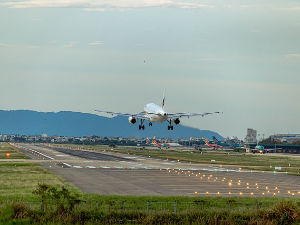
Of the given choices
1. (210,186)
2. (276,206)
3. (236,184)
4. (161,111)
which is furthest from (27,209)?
(161,111)

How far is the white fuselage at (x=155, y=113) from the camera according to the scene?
372 feet

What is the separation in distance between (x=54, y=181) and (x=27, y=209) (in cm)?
2952

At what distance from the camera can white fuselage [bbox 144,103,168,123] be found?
372ft

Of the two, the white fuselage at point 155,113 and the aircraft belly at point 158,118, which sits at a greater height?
the white fuselage at point 155,113

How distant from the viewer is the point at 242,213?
142ft

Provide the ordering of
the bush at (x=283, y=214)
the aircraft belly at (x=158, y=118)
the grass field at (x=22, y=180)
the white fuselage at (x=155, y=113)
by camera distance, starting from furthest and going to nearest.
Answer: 1. the aircraft belly at (x=158, y=118)
2. the white fuselage at (x=155, y=113)
3. the grass field at (x=22, y=180)
4. the bush at (x=283, y=214)

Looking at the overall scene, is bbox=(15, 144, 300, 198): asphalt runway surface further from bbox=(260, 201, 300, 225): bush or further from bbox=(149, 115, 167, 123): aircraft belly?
bbox=(149, 115, 167, 123): aircraft belly

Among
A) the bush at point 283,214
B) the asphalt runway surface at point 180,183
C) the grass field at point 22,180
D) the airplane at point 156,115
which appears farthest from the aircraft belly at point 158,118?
the bush at point 283,214

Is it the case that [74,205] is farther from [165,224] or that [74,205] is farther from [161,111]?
[161,111]

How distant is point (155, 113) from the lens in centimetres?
11562

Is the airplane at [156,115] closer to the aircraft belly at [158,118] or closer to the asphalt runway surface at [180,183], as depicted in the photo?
the aircraft belly at [158,118]

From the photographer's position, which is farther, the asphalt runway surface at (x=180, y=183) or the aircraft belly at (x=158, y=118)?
the aircraft belly at (x=158, y=118)

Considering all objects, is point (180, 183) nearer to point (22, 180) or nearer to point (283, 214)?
point (22, 180)

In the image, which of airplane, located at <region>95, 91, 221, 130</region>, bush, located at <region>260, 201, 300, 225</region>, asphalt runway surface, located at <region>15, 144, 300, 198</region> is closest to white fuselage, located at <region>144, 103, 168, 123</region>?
airplane, located at <region>95, 91, 221, 130</region>
